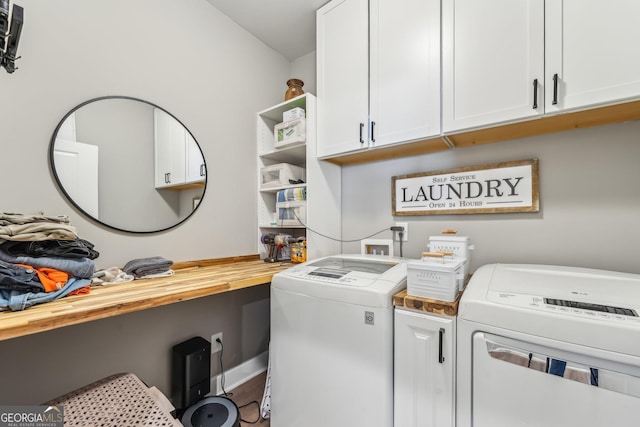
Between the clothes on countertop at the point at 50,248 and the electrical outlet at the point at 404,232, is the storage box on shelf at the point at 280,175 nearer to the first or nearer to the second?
the electrical outlet at the point at 404,232

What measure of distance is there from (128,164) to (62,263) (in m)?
0.64

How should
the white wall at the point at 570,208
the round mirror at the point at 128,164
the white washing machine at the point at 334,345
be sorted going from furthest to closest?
the round mirror at the point at 128,164, the white wall at the point at 570,208, the white washing machine at the point at 334,345

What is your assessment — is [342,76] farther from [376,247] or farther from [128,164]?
[128,164]

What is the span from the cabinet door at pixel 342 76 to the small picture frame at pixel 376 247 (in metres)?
0.68

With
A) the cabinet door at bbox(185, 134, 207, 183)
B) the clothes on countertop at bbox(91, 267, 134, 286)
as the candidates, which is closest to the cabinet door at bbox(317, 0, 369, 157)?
the cabinet door at bbox(185, 134, 207, 183)

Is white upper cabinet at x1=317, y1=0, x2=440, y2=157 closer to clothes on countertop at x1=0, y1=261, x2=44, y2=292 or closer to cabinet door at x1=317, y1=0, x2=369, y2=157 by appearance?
cabinet door at x1=317, y1=0, x2=369, y2=157

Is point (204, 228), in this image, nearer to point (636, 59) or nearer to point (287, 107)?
point (287, 107)

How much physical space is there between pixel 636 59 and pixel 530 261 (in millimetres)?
932

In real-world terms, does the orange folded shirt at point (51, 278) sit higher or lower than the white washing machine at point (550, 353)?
higher

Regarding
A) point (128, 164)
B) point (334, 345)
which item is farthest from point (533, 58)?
point (128, 164)

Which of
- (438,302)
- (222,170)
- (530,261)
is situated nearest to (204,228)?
(222,170)

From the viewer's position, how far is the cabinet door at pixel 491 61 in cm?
116

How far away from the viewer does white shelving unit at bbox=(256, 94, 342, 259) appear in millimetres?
1862

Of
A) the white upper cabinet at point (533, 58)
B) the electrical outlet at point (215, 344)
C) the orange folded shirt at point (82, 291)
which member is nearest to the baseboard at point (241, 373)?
the electrical outlet at point (215, 344)
